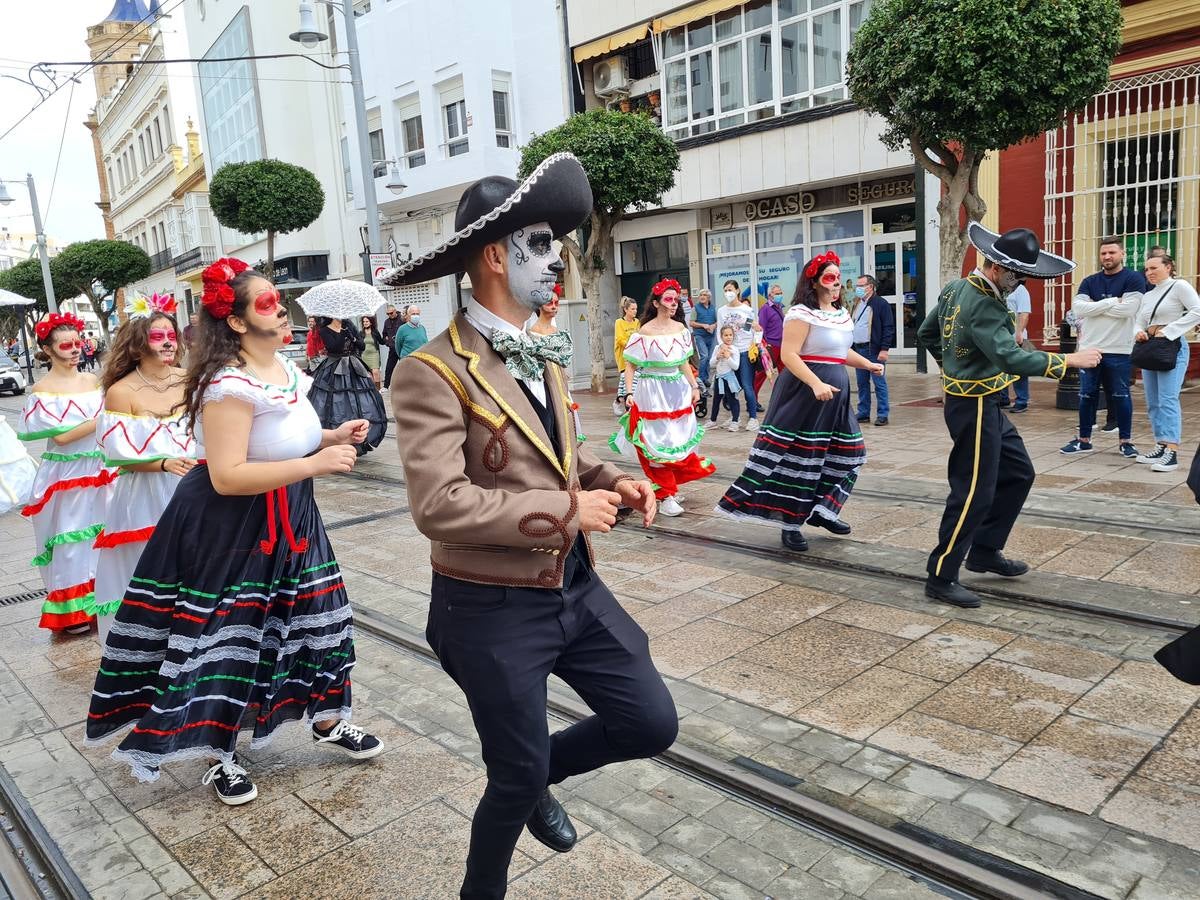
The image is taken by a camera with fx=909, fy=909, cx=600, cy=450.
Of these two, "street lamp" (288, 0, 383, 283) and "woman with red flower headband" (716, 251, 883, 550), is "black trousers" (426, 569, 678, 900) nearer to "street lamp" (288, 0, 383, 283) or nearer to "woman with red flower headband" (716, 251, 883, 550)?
"woman with red flower headband" (716, 251, 883, 550)

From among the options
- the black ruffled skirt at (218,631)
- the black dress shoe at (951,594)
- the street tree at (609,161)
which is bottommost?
the black dress shoe at (951,594)

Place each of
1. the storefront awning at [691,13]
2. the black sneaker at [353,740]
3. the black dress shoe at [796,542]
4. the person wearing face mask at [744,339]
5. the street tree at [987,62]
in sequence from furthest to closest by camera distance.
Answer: the storefront awning at [691,13]
the person wearing face mask at [744,339]
the street tree at [987,62]
the black dress shoe at [796,542]
the black sneaker at [353,740]

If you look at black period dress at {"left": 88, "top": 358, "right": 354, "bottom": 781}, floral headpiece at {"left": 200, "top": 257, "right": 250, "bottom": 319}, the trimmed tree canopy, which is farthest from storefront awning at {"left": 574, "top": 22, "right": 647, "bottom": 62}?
black period dress at {"left": 88, "top": 358, "right": 354, "bottom": 781}

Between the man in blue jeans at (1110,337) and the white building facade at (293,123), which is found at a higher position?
the white building facade at (293,123)

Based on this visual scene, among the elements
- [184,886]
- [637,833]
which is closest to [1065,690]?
[637,833]

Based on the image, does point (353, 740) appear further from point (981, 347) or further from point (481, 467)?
point (981, 347)

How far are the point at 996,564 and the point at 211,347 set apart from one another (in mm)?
4324

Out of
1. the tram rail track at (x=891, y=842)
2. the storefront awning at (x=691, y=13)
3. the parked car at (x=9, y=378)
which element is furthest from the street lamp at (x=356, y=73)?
Answer: the parked car at (x=9, y=378)

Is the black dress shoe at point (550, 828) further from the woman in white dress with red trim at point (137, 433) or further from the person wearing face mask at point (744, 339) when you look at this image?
the person wearing face mask at point (744, 339)

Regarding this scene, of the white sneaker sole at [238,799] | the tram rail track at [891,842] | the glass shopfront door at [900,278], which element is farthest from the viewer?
the glass shopfront door at [900,278]

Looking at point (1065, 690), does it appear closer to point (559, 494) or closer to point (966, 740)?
point (966, 740)

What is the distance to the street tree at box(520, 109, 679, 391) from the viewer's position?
50.2ft

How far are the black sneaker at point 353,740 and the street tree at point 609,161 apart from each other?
12.3 meters

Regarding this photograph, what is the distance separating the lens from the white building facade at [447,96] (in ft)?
75.8
